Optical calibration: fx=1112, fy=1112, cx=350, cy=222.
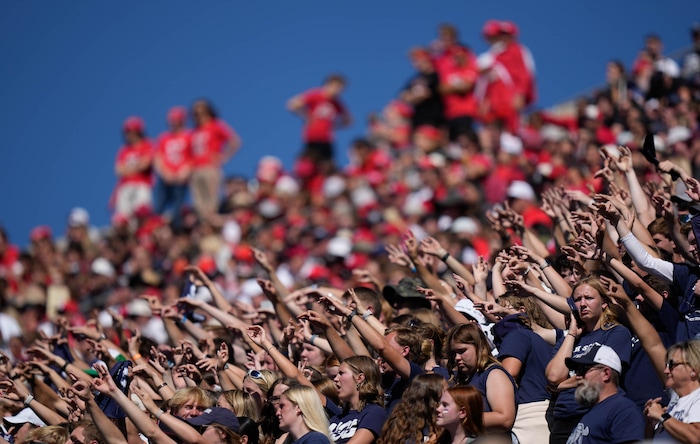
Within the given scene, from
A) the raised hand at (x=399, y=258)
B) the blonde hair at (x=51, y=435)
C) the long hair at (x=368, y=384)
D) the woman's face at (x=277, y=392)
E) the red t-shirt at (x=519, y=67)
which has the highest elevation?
the red t-shirt at (x=519, y=67)

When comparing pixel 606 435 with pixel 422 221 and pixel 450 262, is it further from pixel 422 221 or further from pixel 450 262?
pixel 422 221

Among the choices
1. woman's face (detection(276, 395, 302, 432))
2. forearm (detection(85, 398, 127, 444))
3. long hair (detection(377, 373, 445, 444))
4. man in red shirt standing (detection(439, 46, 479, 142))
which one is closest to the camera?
long hair (detection(377, 373, 445, 444))

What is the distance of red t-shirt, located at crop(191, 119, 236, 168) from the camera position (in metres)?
21.5

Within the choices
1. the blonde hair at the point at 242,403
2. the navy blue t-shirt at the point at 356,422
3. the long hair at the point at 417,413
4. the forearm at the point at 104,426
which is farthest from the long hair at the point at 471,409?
the forearm at the point at 104,426

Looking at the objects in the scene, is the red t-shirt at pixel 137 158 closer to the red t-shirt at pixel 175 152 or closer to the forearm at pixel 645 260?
the red t-shirt at pixel 175 152

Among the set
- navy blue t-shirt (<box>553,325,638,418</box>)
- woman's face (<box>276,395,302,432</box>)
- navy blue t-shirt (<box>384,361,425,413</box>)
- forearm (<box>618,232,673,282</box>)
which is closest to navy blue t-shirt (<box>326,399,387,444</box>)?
navy blue t-shirt (<box>384,361,425,413</box>)

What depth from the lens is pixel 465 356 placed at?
666 cm

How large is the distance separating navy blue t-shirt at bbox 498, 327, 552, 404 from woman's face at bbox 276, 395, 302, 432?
4.32 feet

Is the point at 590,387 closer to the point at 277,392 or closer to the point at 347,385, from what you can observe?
the point at 347,385

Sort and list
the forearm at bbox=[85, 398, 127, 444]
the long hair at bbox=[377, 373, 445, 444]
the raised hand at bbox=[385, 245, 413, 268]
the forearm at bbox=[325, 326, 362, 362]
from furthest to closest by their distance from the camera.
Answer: the raised hand at bbox=[385, 245, 413, 268] → the forearm at bbox=[325, 326, 362, 362] → the forearm at bbox=[85, 398, 127, 444] → the long hair at bbox=[377, 373, 445, 444]

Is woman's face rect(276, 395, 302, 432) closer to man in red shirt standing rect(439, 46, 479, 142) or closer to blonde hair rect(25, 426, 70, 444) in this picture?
blonde hair rect(25, 426, 70, 444)

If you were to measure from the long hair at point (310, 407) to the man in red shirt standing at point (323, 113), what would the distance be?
15.4m

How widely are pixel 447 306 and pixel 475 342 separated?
119 centimetres

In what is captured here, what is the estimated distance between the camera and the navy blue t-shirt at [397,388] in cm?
713
